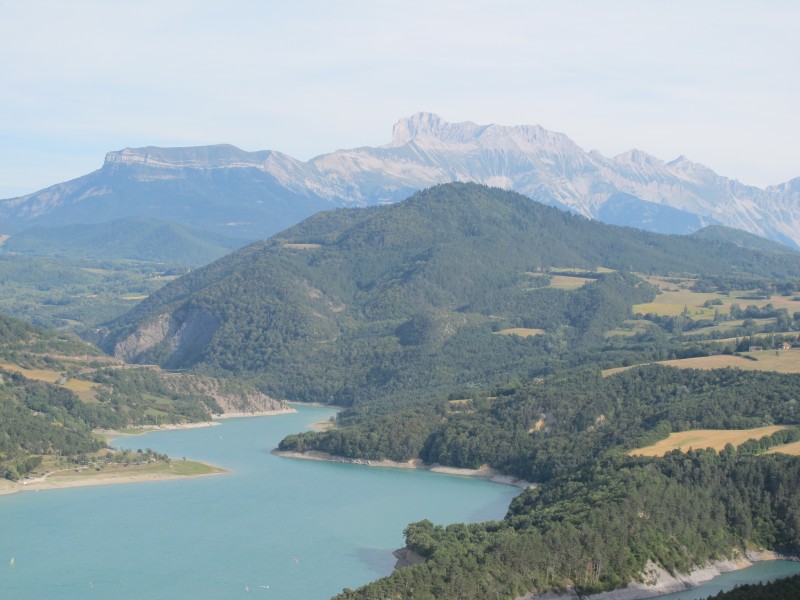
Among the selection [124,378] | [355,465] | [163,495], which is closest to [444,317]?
[124,378]

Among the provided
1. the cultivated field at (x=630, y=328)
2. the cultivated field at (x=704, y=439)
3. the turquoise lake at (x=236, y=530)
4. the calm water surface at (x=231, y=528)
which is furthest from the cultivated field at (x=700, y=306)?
the cultivated field at (x=704, y=439)

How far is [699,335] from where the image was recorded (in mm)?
166000

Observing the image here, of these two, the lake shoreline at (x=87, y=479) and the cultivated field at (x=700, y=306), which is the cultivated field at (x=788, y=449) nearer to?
the lake shoreline at (x=87, y=479)

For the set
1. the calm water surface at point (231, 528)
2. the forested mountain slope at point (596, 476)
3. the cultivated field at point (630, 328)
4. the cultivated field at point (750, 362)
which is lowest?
the calm water surface at point (231, 528)

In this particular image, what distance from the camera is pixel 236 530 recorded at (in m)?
89.9

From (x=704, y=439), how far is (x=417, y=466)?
29.2 metres

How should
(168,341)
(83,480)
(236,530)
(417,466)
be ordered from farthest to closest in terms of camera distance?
(168,341) < (417,466) < (83,480) < (236,530)

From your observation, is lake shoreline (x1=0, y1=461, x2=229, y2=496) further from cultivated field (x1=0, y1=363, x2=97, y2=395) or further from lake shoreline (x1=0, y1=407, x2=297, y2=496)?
cultivated field (x1=0, y1=363, x2=97, y2=395)

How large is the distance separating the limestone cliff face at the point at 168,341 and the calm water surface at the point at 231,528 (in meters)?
71.2

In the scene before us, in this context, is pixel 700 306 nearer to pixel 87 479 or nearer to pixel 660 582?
pixel 87 479

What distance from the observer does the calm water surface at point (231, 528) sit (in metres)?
76.2

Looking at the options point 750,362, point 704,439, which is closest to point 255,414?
point 750,362

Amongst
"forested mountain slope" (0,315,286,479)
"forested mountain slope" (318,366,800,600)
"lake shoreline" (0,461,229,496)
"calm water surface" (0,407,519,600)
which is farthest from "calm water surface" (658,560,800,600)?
"forested mountain slope" (0,315,286,479)

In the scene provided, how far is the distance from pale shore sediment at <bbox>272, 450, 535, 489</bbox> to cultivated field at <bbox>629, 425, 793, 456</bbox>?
13.1 meters
